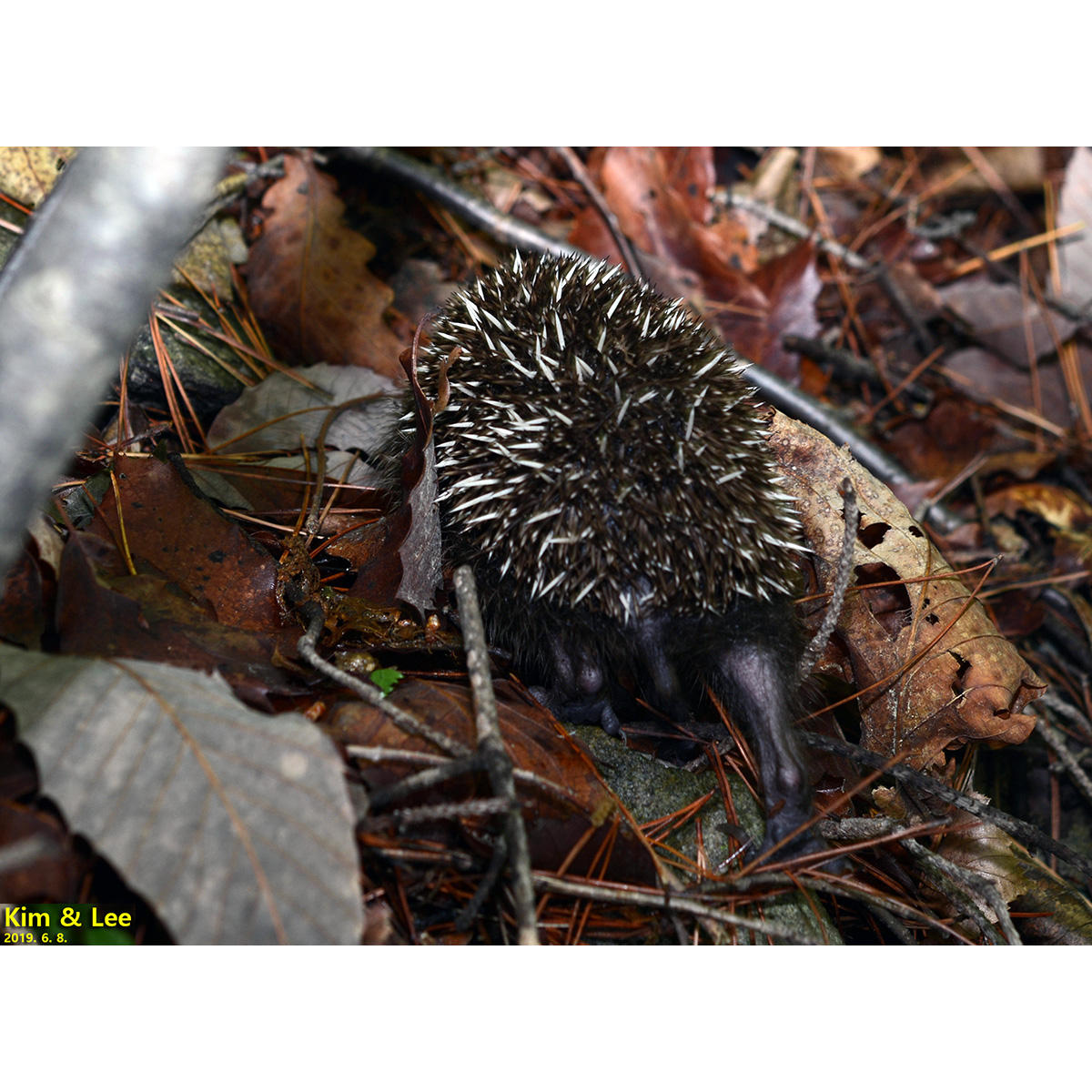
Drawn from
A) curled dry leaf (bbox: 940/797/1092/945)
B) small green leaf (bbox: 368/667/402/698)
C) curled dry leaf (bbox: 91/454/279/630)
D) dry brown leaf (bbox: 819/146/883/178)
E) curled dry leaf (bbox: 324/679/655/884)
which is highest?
dry brown leaf (bbox: 819/146/883/178)

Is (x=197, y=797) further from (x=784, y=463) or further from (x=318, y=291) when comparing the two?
(x=318, y=291)

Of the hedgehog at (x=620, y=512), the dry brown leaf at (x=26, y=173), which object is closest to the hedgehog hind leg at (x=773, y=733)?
the hedgehog at (x=620, y=512)

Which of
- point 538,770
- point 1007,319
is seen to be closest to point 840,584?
point 538,770

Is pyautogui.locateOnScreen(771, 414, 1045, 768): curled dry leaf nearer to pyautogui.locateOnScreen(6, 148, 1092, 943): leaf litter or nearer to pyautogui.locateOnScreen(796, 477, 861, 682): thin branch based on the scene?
pyautogui.locateOnScreen(6, 148, 1092, 943): leaf litter

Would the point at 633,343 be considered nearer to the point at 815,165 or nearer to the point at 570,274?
the point at 570,274

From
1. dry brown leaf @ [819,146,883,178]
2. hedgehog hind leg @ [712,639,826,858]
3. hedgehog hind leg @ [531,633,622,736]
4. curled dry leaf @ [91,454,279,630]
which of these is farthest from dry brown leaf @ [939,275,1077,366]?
curled dry leaf @ [91,454,279,630]

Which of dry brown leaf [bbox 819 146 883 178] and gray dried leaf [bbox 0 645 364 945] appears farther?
dry brown leaf [bbox 819 146 883 178]

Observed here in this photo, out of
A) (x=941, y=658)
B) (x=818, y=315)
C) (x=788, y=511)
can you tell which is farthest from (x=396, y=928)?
(x=818, y=315)
